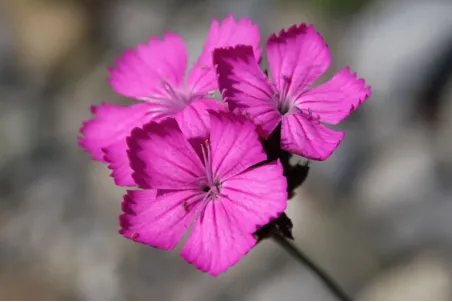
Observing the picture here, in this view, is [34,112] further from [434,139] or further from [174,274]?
[434,139]

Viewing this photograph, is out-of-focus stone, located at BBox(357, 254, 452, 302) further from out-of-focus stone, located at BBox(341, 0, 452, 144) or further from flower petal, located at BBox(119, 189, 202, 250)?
flower petal, located at BBox(119, 189, 202, 250)

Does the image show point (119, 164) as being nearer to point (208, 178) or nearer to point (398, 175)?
point (208, 178)

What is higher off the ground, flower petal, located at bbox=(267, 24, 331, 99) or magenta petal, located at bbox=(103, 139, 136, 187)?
flower petal, located at bbox=(267, 24, 331, 99)

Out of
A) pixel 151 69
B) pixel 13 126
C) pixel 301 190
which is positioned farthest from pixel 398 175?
pixel 13 126

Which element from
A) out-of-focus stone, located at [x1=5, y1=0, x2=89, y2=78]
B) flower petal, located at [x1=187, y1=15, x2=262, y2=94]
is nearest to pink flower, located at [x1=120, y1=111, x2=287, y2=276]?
flower petal, located at [x1=187, y1=15, x2=262, y2=94]

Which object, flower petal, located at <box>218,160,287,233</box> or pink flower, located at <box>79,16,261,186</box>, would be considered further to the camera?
pink flower, located at <box>79,16,261,186</box>

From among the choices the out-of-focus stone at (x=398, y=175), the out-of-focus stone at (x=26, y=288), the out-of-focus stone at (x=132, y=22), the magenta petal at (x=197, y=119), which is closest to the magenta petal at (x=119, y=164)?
the magenta petal at (x=197, y=119)

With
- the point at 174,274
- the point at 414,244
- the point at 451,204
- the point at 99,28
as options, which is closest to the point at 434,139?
the point at 451,204
